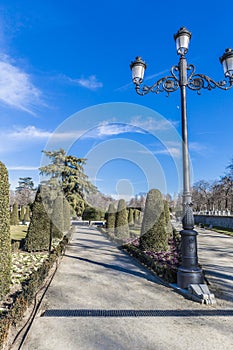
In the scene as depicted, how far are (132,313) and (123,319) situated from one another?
0.83 ft

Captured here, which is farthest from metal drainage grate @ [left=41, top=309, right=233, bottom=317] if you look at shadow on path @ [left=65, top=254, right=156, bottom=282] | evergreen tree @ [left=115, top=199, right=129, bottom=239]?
evergreen tree @ [left=115, top=199, right=129, bottom=239]

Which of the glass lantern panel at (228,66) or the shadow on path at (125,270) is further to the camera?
the shadow on path at (125,270)

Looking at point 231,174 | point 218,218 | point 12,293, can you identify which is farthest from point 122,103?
point 231,174

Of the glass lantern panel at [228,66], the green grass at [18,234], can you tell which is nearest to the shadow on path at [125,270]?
the glass lantern panel at [228,66]

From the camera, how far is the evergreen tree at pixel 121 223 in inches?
482

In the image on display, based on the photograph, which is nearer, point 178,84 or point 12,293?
point 12,293

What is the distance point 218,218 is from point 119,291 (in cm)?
2453

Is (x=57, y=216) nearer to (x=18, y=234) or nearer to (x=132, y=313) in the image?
(x=18, y=234)

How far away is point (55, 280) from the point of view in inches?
198

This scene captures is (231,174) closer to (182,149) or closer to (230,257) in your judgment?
(230,257)

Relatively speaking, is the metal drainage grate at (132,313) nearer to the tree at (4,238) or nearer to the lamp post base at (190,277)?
the lamp post base at (190,277)

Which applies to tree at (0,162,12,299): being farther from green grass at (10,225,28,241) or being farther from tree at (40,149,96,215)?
tree at (40,149,96,215)

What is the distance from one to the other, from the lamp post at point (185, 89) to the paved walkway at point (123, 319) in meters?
0.51

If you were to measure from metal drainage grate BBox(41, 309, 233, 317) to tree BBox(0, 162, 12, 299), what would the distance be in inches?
36.7
